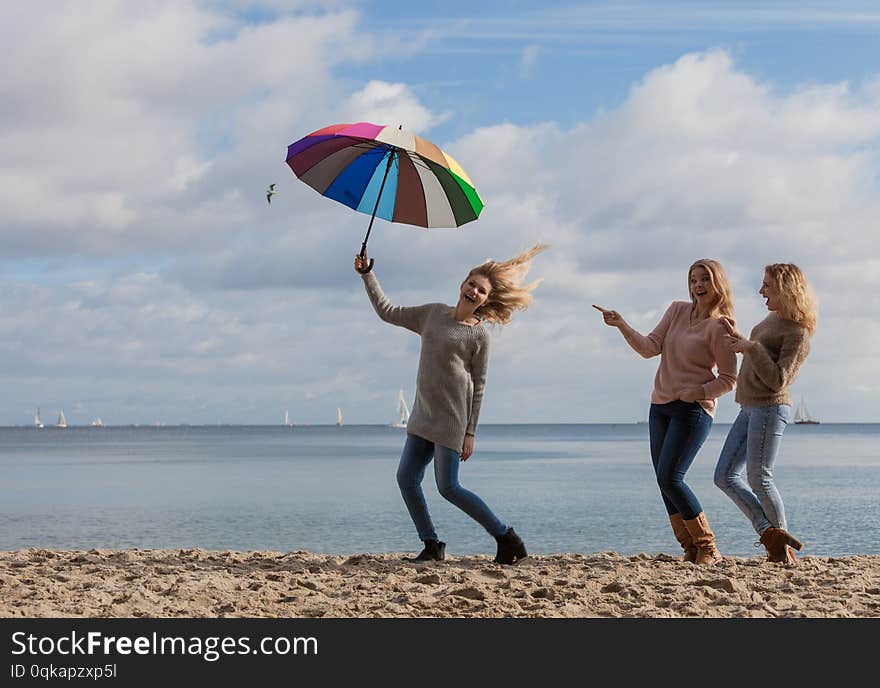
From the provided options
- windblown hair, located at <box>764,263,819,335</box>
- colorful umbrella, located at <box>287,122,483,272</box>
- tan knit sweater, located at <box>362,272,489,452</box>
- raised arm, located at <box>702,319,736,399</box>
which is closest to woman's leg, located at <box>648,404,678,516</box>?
raised arm, located at <box>702,319,736,399</box>

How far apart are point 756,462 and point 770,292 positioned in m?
1.18

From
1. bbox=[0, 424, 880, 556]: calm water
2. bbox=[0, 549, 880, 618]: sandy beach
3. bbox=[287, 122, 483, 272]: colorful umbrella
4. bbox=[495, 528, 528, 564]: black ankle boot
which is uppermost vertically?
bbox=[287, 122, 483, 272]: colorful umbrella

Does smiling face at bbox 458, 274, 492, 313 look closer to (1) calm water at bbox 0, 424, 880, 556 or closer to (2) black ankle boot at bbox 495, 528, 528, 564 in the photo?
(2) black ankle boot at bbox 495, 528, 528, 564

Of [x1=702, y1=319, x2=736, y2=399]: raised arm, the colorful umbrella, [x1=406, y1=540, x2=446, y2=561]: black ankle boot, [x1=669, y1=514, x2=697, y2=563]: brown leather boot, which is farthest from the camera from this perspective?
the colorful umbrella

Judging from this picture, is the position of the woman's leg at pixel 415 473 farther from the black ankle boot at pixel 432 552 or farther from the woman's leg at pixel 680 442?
the woman's leg at pixel 680 442

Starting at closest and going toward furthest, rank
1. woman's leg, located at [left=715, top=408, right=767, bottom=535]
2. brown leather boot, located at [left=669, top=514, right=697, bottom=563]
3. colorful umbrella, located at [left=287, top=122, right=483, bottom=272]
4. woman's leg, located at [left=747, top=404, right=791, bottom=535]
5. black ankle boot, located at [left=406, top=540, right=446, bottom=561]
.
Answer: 1. woman's leg, located at [left=747, top=404, right=791, bottom=535]
2. woman's leg, located at [left=715, top=408, right=767, bottom=535]
3. brown leather boot, located at [left=669, top=514, right=697, bottom=563]
4. black ankle boot, located at [left=406, top=540, right=446, bottom=561]
5. colorful umbrella, located at [left=287, top=122, right=483, bottom=272]

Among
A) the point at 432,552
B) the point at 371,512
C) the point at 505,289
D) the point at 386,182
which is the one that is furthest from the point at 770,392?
the point at 371,512

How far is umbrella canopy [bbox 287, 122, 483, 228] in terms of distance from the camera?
721 centimetres

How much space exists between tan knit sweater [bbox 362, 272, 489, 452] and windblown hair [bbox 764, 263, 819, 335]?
2029 millimetres

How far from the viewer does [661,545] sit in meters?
12.6
